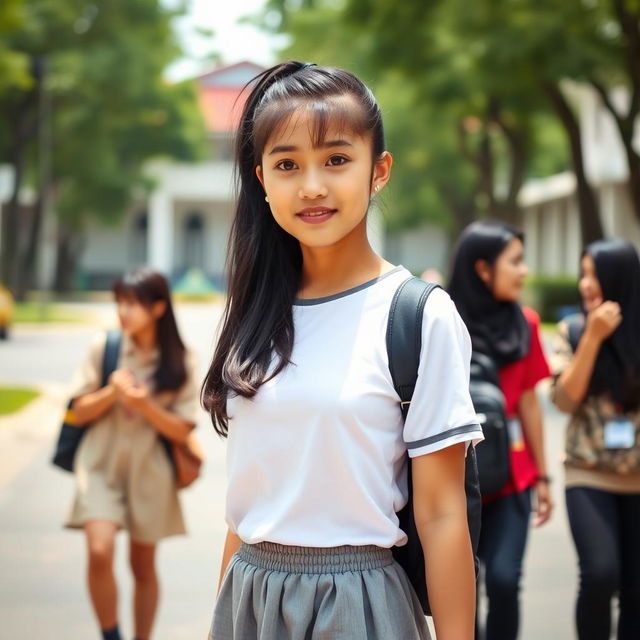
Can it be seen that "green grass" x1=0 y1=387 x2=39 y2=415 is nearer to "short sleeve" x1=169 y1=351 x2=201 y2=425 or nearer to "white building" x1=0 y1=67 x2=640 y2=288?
"short sleeve" x1=169 y1=351 x2=201 y2=425

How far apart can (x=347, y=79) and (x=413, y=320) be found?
53 cm

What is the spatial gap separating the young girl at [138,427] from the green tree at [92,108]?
2772cm

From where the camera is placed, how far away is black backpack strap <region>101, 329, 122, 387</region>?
5.07m

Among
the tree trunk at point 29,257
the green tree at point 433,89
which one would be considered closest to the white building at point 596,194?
the green tree at point 433,89

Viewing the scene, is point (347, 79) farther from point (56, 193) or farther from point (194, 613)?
point (56, 193)

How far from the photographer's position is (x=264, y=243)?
258cm

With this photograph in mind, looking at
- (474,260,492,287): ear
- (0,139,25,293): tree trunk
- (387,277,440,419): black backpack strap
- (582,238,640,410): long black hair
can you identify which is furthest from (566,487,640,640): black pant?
(0,139,25,293): tree trunk

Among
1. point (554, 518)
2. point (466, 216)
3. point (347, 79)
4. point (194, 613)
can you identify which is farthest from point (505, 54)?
point (466, 216)

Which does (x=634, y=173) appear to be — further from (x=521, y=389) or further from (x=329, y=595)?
(x=329, y=595)

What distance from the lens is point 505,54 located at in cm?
1920

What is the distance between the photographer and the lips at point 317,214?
7.67ft

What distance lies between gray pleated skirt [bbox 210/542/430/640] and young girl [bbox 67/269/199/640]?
2591 mm

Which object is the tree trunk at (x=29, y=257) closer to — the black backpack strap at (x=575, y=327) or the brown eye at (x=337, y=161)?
the black backpack strap at (x=575, y=327)

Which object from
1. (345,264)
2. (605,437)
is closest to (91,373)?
(605,437)
